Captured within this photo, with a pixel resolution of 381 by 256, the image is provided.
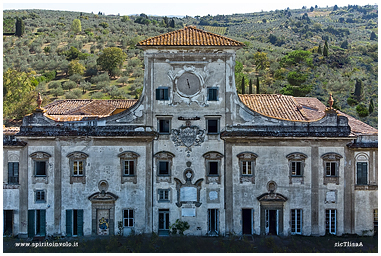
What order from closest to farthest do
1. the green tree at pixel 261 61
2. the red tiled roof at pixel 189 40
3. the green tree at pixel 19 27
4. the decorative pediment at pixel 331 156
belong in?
the red tiled roof at pixel 189 40, the decorative pediment at pixel 331 156, the green tree at pixel 261 61, the green tree at pixel 19 27

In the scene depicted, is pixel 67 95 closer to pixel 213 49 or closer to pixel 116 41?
pixel 116 41

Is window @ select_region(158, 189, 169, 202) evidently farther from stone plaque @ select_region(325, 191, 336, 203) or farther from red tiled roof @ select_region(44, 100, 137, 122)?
stone plaque @ select_region(325, 191, 336, 203)

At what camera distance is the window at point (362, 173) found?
24.4 metres

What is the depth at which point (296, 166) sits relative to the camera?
80.4 feet

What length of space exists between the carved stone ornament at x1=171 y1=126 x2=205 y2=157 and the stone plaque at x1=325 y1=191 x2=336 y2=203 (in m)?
7.97

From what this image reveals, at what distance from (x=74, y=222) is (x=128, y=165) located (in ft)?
15.2

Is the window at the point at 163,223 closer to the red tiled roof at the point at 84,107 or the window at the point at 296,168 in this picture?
the window at the point at 296,168

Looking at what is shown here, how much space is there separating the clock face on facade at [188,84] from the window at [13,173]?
10577 millimetres

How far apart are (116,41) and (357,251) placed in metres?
72.2

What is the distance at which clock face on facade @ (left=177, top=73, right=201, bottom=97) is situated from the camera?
24281 millimetres

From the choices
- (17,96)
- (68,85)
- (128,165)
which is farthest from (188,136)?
(68,85)

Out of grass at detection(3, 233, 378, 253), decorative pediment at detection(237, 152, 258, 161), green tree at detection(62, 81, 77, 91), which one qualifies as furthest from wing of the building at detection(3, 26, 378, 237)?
green tree at detection(62, 81, 77, 91)

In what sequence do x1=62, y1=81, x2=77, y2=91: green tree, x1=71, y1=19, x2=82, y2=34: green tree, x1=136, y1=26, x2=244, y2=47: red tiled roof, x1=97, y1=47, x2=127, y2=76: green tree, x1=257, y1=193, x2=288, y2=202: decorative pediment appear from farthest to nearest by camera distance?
1. x1=71, y1=19, x2=82, y2=34: green tree
2. x1=97, y1=47, x2=127, y2=76: green tree
3. x1=62, y1=81, x2=77, y2=91: green tree
4. x1=257, y1=193, x2=288, y2=202: decorative pediment
5. x1=136, y1=26, x2=244, y2=47: red tiled roof

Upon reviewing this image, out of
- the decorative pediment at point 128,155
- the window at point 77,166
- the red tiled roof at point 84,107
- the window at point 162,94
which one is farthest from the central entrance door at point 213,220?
the red tiled roof at point 84,107
